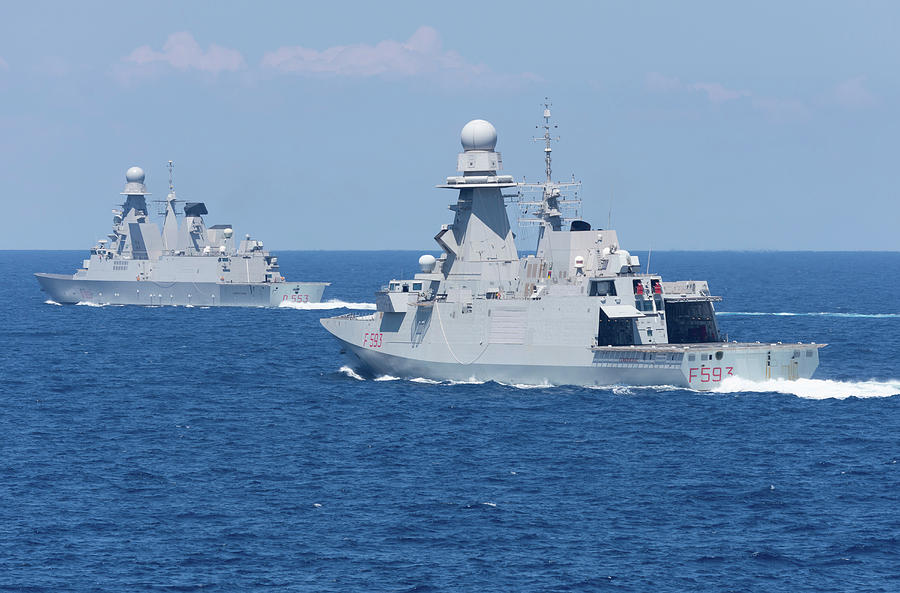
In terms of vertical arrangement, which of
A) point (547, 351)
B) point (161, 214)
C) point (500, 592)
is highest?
point (161, 214)

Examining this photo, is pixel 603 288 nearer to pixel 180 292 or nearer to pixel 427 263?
pixel 427 263

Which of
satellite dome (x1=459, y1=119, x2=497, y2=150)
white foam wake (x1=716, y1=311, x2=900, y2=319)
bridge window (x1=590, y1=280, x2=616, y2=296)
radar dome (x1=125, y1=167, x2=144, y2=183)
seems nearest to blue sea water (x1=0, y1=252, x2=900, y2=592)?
bridge window (x1=590, y1=280, x2=616, y2=296)

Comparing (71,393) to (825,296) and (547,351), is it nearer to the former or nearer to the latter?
(547,351)

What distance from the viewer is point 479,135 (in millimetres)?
50094

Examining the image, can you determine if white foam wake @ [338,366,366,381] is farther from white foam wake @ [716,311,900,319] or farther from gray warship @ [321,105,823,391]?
white foam wake @ [716,311,900,319]

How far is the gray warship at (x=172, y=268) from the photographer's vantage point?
94.3 meters

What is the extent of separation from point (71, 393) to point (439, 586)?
95.2 feet

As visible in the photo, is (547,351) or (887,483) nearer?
(887,483)

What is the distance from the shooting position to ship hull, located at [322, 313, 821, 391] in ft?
141

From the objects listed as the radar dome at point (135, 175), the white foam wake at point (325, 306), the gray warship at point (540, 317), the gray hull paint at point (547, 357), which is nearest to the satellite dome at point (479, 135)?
the gray warship at point (540, 317)

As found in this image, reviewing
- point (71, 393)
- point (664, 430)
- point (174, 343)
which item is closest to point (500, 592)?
point (664, 430)

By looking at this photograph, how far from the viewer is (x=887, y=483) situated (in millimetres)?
30812

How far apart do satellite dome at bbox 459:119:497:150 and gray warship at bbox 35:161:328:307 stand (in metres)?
44.4

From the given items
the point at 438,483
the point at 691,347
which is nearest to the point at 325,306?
the point at 691,347
